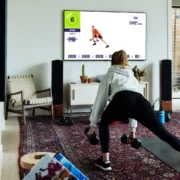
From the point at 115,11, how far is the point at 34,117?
2652mm

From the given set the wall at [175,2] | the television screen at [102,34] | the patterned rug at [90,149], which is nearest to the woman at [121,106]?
the patterned rug at [90,149]

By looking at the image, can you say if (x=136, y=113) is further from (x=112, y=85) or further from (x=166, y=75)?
(x=166, y=75)

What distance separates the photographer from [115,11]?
632 centimetres

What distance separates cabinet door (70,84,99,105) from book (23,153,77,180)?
13.5 feet

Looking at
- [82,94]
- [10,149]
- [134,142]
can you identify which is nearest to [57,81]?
[82,94]

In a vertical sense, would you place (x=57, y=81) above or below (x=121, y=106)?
above

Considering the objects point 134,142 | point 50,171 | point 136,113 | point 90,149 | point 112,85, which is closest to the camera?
point 50,171

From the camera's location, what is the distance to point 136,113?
2789 mm

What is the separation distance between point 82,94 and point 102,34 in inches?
51.4

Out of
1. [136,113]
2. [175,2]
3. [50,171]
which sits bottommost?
[50,171]

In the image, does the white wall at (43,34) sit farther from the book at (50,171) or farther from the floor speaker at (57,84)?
the book at (50,171)

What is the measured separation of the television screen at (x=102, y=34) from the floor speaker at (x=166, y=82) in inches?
18.5

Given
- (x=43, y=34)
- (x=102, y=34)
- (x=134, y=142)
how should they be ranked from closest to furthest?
Result: (x=134, y=142) < (x=43, y=34) < (x=102, y=34)

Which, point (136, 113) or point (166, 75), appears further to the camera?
point (166, 75)
